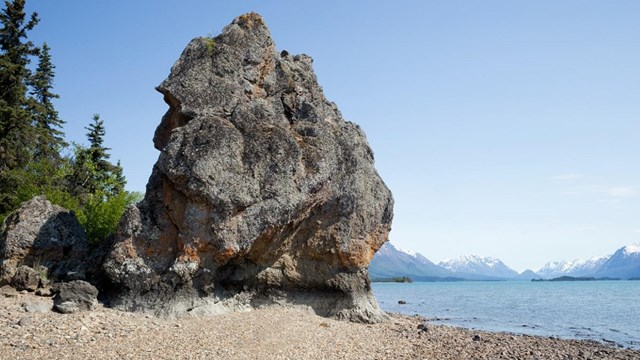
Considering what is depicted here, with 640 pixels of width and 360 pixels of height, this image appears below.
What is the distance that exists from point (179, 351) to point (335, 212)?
1319cm

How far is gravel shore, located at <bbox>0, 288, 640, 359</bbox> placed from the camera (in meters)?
16.8

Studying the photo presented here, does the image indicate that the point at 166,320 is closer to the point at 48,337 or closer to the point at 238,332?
the point at 238,332

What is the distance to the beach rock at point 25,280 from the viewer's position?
77.5 feet

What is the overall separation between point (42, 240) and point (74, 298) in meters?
5.87

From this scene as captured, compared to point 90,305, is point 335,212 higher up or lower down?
higher up

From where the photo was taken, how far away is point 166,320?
22.1m

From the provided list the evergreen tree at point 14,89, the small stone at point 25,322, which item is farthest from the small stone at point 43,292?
the evergreen tree at point 14,89

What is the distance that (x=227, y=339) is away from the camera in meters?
19.5

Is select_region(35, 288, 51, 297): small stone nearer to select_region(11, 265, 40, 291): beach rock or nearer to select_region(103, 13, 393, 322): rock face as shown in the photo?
select_region(11, 265, 40, 291): beach rock

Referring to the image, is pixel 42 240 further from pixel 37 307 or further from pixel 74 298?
pixel 37 307

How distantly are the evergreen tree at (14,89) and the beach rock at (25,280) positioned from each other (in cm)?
1515

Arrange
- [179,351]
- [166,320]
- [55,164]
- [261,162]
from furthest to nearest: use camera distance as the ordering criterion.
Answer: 1. [55,164]
2. [261,162]
3. [166,320]
4. [179,351]

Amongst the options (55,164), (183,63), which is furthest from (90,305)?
(55,164)

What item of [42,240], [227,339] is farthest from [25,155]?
[227,339]
